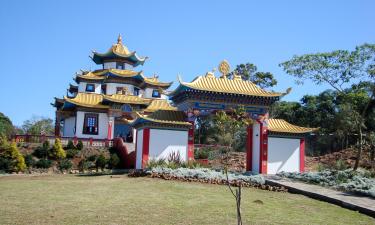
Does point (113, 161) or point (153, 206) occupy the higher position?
point (113, 161)

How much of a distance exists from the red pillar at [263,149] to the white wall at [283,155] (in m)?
0.24

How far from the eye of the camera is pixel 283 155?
76.4ft

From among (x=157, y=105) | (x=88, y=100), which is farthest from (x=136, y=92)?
(x=88, y=100)

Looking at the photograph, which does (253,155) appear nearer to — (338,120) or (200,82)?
(200,82)

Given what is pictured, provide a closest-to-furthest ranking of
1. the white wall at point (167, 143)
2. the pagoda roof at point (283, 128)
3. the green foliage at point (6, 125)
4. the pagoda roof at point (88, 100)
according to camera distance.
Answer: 1. the white wall at point (167, 143)
2. the pagoda roof at point (283, 128)
3. the pagoda roof at point (88, 100)
4. the green foliage at point (6, 125)

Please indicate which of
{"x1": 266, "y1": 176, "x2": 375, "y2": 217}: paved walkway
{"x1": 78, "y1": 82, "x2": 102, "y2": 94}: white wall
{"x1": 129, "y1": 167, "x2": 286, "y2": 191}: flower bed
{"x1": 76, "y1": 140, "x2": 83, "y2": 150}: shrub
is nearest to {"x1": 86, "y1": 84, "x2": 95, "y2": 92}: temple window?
{"x1": 78, "y1": 82, "x2": 102, "y2": 94}: white wall

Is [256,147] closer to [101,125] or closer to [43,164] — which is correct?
[43,164]

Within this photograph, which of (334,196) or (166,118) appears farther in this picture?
(166,118)

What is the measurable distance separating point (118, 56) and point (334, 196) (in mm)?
Result: 32058

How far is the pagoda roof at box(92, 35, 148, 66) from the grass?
27.8m

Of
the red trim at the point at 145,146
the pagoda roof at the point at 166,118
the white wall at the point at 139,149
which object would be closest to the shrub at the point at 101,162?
the white wall at the point at 139,149

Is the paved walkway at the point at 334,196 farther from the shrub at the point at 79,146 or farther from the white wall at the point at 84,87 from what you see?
the white wall at the point at 84,87

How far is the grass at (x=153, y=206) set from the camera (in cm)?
968

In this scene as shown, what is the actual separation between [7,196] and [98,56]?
31847 mm
